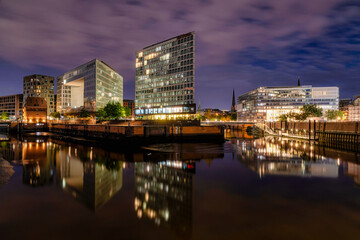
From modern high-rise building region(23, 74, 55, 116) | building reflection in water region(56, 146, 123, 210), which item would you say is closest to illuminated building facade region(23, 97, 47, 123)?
modern high-rise building region(23, 74, 55, 116)

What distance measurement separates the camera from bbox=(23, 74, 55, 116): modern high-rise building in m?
186

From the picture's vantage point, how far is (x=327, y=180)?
17.7 m

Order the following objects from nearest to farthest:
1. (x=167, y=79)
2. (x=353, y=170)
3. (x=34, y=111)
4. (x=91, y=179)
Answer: (x=91, y=179), (x=353, y=170), (x=34, y=111), (x=167, y=79)

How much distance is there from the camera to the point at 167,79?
120812 mm

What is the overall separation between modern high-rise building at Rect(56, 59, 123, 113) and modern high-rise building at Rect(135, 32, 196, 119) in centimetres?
2223

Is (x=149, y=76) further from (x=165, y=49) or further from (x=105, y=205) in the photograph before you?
(x=105, y=205)

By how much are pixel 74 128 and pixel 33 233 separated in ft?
201

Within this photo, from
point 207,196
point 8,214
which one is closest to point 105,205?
point 8,214

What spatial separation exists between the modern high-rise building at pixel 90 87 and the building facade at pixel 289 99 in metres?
114

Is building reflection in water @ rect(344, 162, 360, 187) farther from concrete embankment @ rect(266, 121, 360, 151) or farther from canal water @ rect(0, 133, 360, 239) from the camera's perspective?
concrete embankment @ rect(266, 121, 360, 151)

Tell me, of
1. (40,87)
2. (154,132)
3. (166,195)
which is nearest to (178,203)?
(166,195)

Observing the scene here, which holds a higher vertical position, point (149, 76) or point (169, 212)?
point (149, 76)

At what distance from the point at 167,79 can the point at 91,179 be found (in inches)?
4199

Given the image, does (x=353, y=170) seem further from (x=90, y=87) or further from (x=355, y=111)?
(x=355, y=111)
